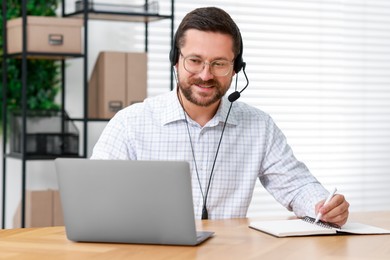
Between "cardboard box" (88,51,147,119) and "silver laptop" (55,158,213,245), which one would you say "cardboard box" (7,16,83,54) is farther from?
"silver laptop" (55,158,213,245)

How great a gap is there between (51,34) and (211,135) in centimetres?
137

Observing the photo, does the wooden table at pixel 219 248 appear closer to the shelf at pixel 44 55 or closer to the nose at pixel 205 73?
the nose at pixel 205 73

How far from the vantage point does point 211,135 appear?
268 centimetres

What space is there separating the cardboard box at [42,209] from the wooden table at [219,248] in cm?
162

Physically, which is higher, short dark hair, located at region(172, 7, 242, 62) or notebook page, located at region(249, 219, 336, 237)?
short dark hair, located at region(172, 7, 242, 62)

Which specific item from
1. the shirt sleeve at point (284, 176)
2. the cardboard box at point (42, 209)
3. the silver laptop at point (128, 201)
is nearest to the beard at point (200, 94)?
the shirt sleeve at point (284, 176)

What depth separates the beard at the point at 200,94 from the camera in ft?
8.36

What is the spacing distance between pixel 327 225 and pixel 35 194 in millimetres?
1947

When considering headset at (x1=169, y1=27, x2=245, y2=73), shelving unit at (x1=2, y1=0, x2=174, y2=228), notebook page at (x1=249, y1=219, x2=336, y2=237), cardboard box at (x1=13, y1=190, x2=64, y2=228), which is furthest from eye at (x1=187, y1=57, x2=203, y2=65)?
cardboard box at (x1=13, y1=190, x2=64, y2=228)

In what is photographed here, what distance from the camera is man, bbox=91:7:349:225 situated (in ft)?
8.37

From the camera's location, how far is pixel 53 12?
409 centimetres

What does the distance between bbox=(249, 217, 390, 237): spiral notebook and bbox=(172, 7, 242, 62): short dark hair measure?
0.64m

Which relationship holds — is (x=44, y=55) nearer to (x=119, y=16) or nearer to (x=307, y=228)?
(x=119, y=16)

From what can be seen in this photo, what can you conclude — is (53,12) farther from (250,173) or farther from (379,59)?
(379,59)
